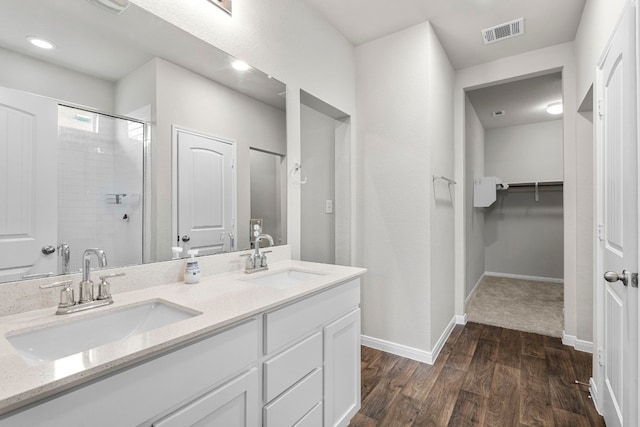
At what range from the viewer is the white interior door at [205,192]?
4.87ft

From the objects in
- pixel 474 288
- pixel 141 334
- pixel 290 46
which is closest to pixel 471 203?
pixel 474 288

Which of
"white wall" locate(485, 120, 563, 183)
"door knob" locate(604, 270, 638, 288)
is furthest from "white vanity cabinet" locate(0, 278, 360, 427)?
"white wall" locate(485, 120, 563, 183)

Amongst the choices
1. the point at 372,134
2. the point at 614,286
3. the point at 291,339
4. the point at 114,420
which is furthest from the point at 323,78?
the point at 114,420

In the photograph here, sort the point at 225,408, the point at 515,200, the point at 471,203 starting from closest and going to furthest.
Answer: the point at 225,408, the point at 471,203, the point at 515,200

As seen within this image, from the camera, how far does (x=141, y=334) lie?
830 millimetres

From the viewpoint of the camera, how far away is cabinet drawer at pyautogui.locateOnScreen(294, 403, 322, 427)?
133cm

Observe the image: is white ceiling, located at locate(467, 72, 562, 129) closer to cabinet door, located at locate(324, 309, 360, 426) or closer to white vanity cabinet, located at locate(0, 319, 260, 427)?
cabinet door, located at locate(324, 309, 360, 426)

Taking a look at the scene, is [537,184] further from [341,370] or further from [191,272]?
[191,272]

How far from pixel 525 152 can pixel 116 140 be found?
19.2 ft

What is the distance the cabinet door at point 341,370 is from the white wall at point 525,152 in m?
4.90

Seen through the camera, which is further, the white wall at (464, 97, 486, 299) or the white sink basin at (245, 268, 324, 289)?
the white wall at (464, 97, 486, 299)

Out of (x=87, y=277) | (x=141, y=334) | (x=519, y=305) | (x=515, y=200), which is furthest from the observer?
(x=515, y=200)

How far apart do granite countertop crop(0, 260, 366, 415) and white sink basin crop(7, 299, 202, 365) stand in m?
0.02

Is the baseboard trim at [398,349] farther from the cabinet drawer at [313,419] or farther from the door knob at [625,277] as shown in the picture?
the door knob at [625,277]
